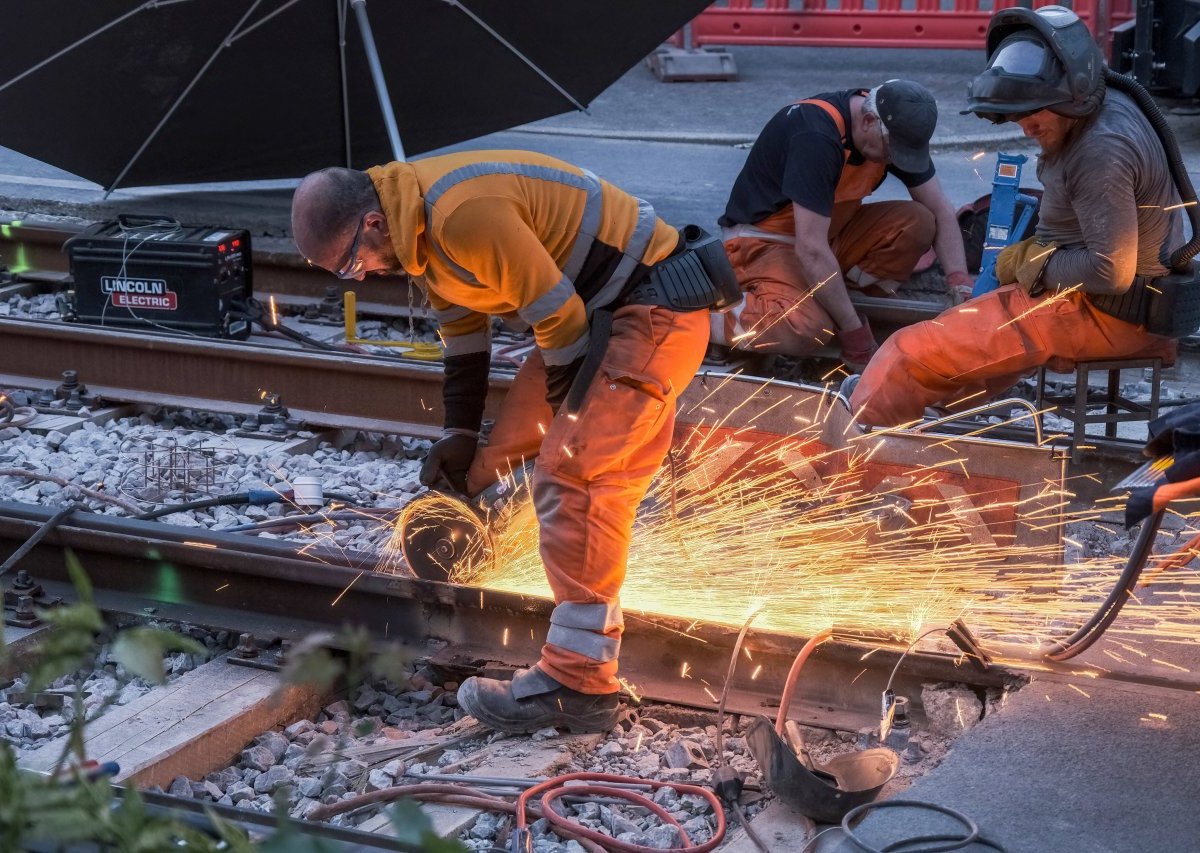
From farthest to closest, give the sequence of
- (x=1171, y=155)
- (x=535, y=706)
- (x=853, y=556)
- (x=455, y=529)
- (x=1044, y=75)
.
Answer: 1. (x=1171, y=155)
2. (x=1044, y=75)
3. (x=853, y=556)
4. (x=455, y=529)
5. (x=535, y=706)

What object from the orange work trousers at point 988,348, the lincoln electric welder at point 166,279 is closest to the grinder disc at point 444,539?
the orange work trousers at point 988,348

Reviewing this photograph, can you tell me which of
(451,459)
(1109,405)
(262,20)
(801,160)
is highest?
(262,20)

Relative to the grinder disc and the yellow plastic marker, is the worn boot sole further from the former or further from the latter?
the yellow plastic marker

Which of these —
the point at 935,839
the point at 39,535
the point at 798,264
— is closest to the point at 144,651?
the point at 935,839

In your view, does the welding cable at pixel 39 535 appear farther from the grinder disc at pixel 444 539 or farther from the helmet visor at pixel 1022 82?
the helmet visor at pixel 1022 82

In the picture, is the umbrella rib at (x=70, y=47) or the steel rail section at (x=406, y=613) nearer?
the steel rail section at (x=406, y=613)

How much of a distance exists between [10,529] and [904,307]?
13.1 ft

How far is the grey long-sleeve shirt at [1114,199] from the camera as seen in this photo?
5.12 metres

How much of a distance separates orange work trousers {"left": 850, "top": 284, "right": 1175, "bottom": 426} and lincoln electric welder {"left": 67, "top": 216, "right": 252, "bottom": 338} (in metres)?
3.31

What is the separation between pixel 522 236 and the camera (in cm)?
379

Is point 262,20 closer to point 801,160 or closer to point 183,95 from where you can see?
point 183,95

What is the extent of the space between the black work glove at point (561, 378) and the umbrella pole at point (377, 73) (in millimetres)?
3581

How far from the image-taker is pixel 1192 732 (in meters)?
3.74

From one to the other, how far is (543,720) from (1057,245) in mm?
2656
